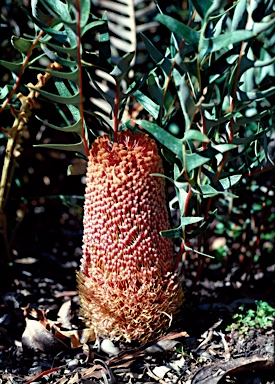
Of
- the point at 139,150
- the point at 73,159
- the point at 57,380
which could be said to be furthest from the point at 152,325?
the point at 73,159

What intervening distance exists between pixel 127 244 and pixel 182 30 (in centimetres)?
45

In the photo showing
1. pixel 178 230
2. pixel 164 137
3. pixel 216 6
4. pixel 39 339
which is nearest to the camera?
pixel 216 6

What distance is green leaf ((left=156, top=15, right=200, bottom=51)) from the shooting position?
0.89 m

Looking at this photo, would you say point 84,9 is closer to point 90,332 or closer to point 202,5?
point 202,5

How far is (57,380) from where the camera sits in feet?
3.74

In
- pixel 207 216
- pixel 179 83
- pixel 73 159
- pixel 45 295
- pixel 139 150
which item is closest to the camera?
pixel 179 83

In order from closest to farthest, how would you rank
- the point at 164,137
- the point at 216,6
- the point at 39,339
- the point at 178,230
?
the point at 216,6 → the point at 164,137 → the point at 178,230 → the point at 39,339

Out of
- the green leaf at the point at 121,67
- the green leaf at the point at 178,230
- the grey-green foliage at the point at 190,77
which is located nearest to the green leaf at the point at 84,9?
the grey-green foliage at the point at 190,77

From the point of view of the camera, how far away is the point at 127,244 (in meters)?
1.11

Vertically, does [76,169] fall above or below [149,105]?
below

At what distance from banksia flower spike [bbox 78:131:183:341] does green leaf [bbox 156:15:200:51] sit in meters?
0.26

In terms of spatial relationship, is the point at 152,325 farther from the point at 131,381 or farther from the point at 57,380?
the point at 57,380

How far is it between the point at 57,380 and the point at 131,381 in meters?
0.16

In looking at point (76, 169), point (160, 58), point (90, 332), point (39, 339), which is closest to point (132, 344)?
point (90, 332)
